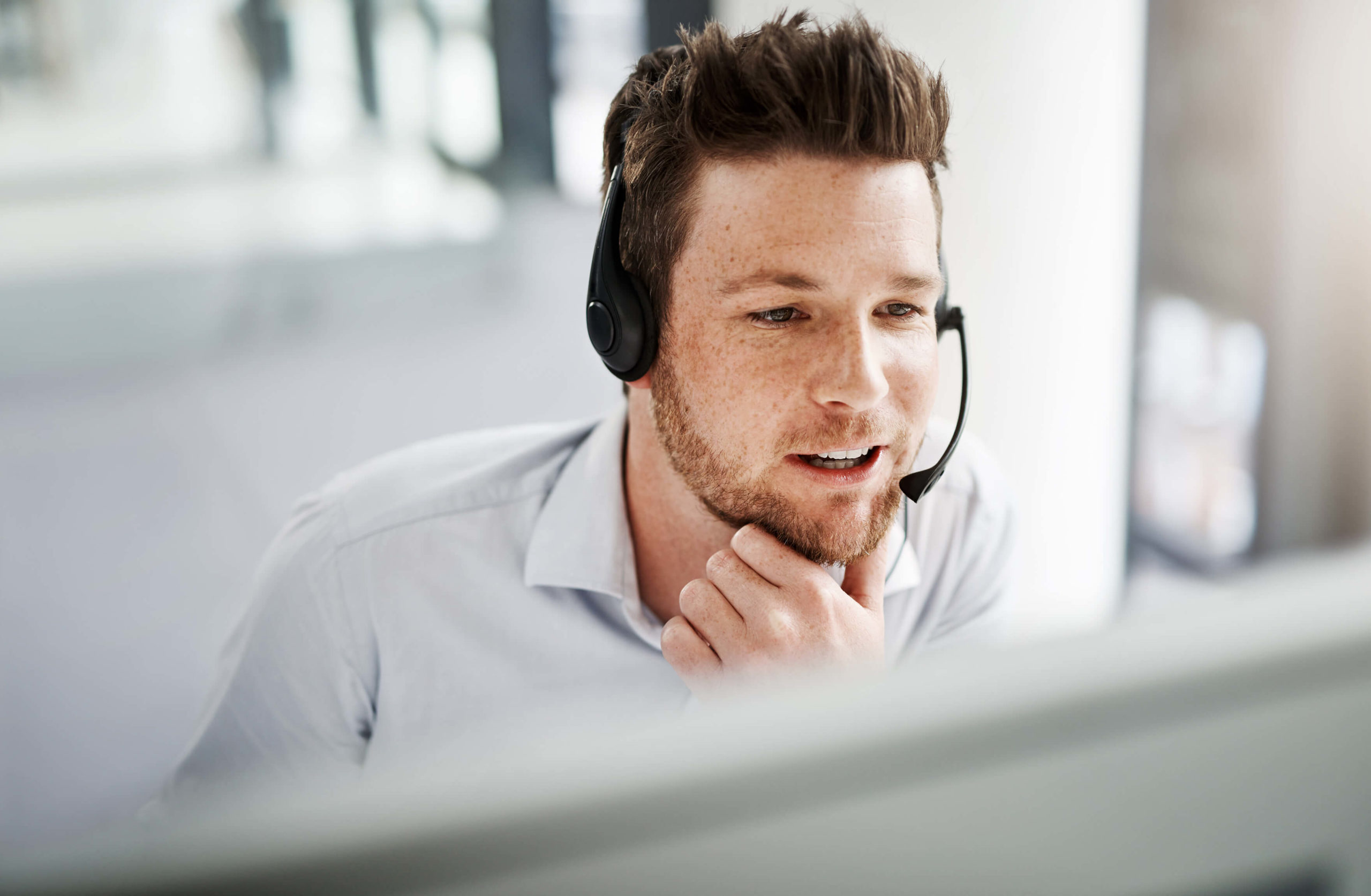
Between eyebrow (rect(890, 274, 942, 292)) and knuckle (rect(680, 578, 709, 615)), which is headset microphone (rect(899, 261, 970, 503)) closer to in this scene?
eyebrow (rect(890, 274, 942, 292))

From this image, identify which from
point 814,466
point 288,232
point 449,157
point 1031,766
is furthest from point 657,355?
point 288,232

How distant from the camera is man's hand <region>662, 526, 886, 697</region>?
679 mm

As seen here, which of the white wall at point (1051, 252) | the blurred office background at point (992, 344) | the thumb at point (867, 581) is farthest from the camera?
the blurred office background at point (992, 344)

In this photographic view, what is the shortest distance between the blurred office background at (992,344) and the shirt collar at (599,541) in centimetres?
15

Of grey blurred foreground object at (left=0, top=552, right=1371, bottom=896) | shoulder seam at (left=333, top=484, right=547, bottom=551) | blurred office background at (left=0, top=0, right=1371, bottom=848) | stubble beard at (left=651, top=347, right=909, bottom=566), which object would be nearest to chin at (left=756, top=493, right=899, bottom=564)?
stubble beard at (left=651, top=347, right=909, bottom=566)

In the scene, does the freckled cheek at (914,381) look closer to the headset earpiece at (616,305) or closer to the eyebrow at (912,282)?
the eyebrow at (912,282)

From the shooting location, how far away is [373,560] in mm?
809

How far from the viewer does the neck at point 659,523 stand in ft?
2.63

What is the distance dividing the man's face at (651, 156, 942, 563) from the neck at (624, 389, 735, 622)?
5cm

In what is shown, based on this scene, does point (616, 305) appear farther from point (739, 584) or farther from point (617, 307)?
point (739, 584)

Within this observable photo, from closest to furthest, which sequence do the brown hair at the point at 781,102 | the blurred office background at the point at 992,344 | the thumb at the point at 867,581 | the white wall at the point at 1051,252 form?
1. the brown hair at the point at 781,102
2. the thumb at the point at 867,581
3. the white wall at the point at 1051,252
4. the blurred office background at the point at 992,344

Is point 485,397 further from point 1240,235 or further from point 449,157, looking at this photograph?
point 449,157

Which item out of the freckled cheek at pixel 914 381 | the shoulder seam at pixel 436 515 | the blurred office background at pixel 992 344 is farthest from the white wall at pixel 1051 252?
the shoulder seam at pixel 436 515

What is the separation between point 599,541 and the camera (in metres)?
0.82
